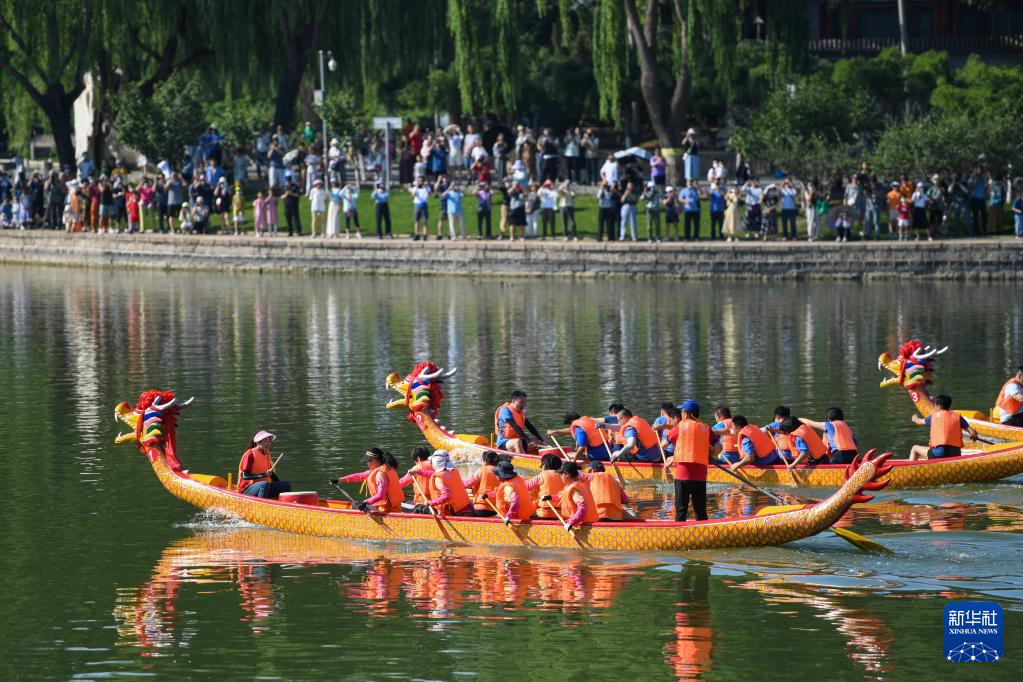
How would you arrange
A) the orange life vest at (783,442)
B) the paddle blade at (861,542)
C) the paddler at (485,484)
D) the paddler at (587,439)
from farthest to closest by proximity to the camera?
the paddler at (587,439)
the orange life vest at (783,442)
the paddler at (485,484)
the paddle blade at (861,542)

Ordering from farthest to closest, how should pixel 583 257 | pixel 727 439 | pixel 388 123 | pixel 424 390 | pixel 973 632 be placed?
1. pixel 388 123
2. pixel 583 257
3. pixel 424 390
4. pixel 727 439
5. pixel 973 632

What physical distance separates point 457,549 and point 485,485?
1060mm

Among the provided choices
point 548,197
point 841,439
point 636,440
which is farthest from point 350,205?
point 841,439

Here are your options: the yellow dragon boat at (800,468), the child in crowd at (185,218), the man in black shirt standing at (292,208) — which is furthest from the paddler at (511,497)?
the child in crowd at (185,218)

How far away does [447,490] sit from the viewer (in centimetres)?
2297

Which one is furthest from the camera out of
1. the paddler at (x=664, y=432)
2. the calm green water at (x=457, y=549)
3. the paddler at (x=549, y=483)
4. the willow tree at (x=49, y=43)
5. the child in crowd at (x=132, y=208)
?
the willow tree at (x=49, y=43)

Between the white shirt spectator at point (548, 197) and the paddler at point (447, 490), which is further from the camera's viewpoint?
the white shirt spectator at point (548, 197)

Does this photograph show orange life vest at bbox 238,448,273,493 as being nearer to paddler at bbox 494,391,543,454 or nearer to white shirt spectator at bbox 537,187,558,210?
paddler at bbox 494,391,543,454

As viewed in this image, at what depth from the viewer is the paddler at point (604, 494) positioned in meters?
22.4

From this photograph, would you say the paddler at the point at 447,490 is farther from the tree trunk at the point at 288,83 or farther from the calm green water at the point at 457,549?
the tree trunk at the point at 288,83

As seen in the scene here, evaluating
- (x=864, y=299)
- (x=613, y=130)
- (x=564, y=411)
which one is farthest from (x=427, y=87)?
(x=564, y=411)

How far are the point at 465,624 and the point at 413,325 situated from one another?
25.5m

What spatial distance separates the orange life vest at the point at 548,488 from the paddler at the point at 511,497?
109 millimetres

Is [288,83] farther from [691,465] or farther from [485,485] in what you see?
[691,465]
